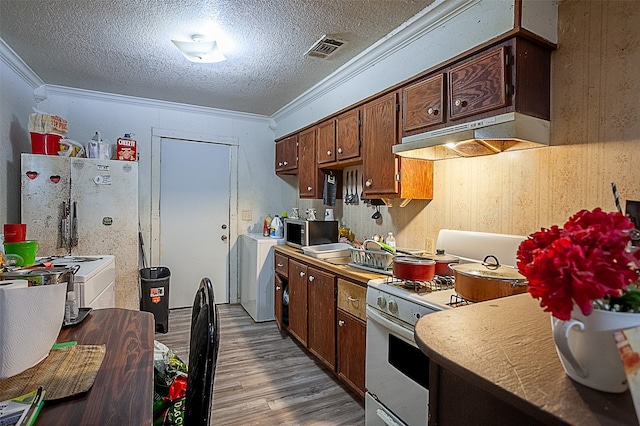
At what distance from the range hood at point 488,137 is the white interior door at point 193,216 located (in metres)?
2.87

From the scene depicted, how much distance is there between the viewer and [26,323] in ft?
2.77

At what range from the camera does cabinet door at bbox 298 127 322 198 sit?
341 cm

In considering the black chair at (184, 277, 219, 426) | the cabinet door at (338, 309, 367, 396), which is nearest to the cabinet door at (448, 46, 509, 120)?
the cabinet door at (338, 309, 367, 396)

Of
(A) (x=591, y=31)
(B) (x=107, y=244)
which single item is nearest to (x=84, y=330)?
(B) (x=107, y=244)

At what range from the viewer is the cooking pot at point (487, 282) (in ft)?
4.35

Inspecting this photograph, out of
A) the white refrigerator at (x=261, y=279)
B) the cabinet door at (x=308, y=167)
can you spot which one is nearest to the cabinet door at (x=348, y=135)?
the cabinet door at (x=308, y=167)

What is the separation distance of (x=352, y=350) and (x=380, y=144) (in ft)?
4.65

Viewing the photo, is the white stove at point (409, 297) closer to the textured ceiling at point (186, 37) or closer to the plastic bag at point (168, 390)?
the plastic bag at point (168, 390)

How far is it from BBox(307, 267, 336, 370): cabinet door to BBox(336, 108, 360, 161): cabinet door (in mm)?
989

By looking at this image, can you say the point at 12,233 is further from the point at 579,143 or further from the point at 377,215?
the point at 579,143

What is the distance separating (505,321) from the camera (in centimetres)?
90

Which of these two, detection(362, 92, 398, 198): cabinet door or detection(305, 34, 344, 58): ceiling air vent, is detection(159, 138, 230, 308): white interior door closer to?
detection(305, 34, 344, 58): ceiling air vent

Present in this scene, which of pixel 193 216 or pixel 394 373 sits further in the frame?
pixel 193 216

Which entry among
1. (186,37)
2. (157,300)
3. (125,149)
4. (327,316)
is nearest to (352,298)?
(327,316)
